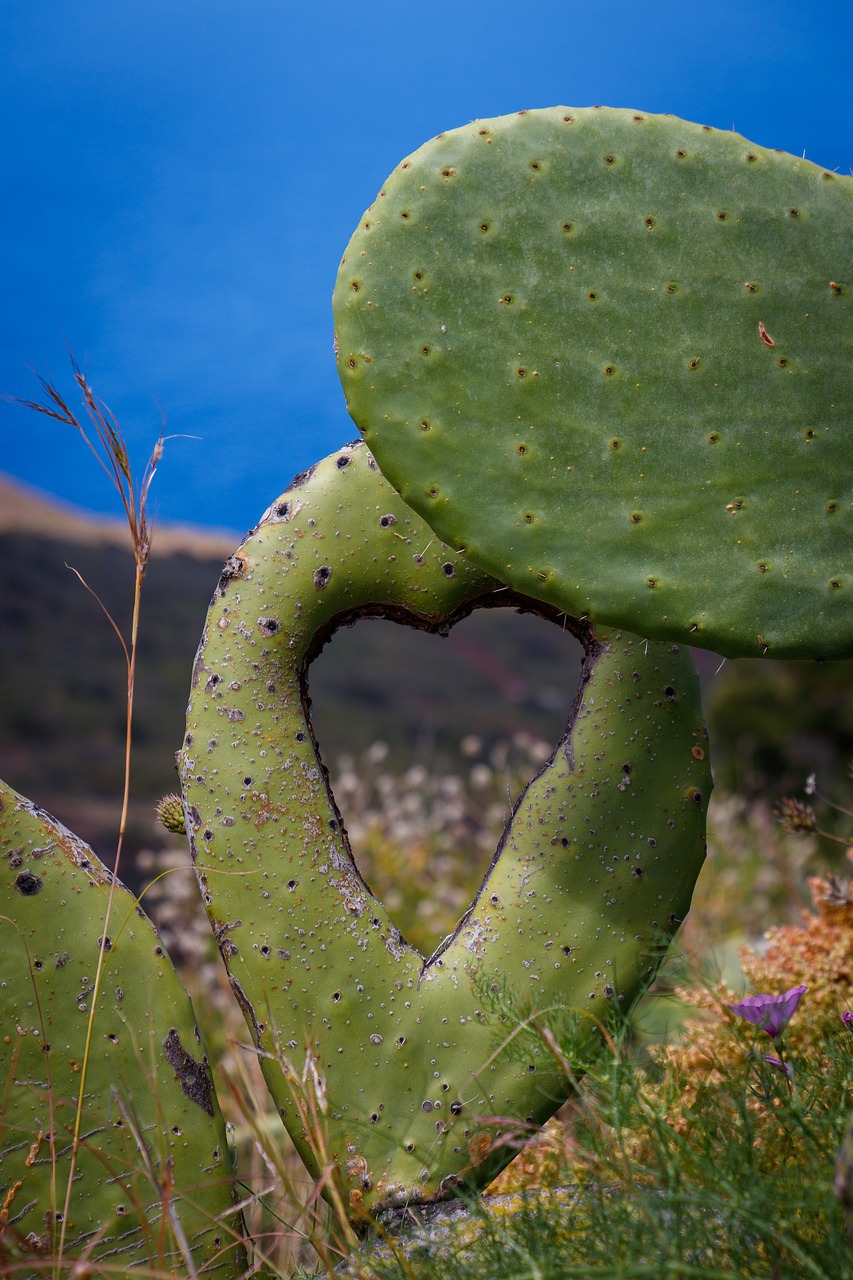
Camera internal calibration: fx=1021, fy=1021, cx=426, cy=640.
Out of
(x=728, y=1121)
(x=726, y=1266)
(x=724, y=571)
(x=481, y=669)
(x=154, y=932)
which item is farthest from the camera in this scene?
(x=481, y=669)

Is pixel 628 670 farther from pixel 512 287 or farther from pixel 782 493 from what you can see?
pixel 512 287

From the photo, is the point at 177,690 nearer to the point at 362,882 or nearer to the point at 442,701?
the point at 442,701

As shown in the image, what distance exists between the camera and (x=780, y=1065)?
1.05 metres

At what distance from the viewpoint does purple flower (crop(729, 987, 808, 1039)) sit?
3.58 ft

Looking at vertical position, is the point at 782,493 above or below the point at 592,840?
above

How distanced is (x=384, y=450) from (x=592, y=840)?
21.5 inches

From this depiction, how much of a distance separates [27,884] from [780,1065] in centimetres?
85

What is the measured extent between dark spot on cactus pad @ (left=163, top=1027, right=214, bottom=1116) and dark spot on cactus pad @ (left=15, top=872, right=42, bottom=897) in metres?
0.24

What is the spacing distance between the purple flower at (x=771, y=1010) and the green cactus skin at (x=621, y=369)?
375 millimetres

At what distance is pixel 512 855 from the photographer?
4.28ft

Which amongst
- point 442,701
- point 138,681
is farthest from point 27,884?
point 442,701

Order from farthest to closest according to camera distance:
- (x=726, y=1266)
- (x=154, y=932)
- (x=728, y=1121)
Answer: (x=154, y=932) < (x=728, y=1121) < (x=726, y=1266)

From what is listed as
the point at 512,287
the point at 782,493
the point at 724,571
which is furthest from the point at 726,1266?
the point at 512,287

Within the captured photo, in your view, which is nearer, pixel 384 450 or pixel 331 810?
pixel 384 450
